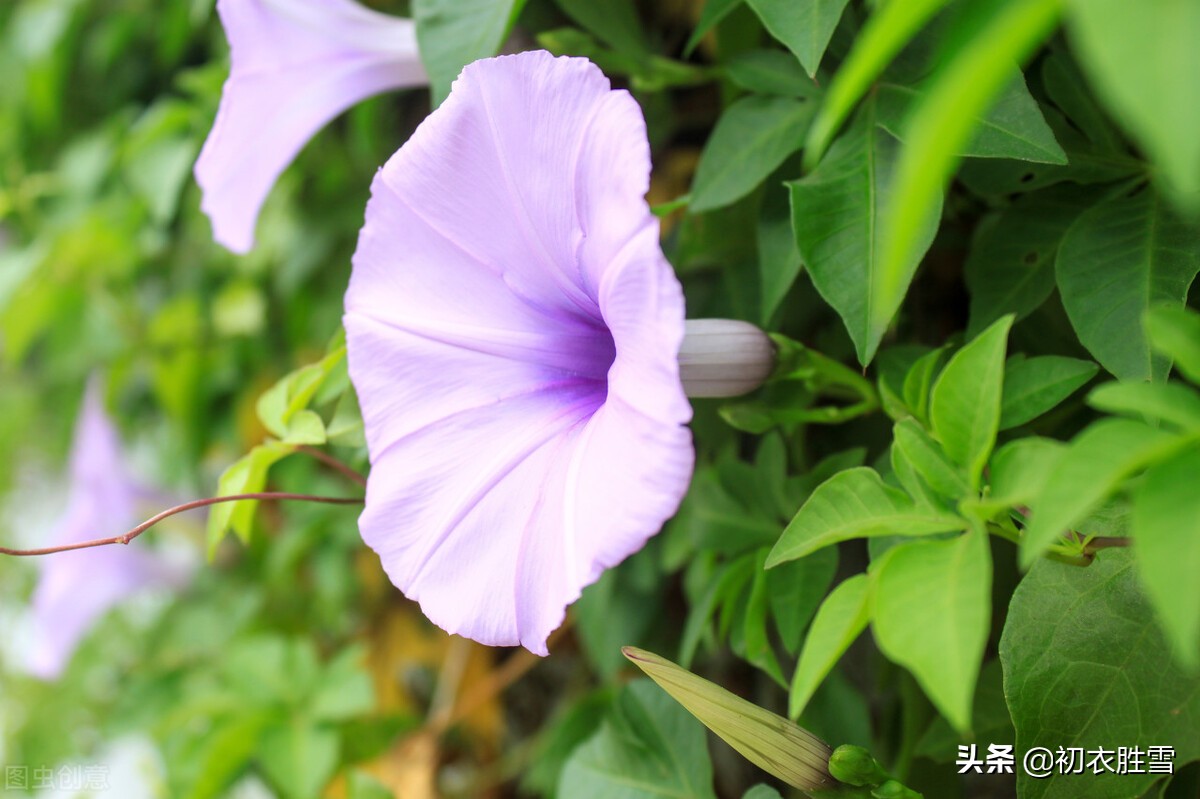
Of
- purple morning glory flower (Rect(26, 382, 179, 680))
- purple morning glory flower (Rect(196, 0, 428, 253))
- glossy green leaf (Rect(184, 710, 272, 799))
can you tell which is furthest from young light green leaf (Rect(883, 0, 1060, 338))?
purple morning glory flower (Rect(26, 382, 179, 680))

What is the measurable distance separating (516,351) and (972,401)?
0.83ft

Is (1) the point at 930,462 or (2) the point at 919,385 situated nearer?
(1) the point at 930,462

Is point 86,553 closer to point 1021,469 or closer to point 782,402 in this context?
point 782,402

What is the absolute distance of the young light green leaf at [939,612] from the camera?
0.96 ft

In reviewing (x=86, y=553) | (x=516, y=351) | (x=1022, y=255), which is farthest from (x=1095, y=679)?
(x=86, y=553)

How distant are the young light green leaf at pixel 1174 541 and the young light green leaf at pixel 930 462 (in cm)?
Answer: 9

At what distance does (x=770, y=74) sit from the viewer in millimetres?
586

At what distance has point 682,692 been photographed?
0.46 m

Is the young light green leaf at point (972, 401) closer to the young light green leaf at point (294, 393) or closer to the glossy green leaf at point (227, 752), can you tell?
the young light green leaf at point (294, 393)

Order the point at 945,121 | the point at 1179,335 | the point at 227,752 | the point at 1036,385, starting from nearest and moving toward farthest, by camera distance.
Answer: the point at 945,121 < the point at 1179,335 < the point at 1036,385 < the point at 227,752

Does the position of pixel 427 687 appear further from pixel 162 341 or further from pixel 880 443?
pixel 880 443

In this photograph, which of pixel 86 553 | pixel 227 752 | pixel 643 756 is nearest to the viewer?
pixel 643 756

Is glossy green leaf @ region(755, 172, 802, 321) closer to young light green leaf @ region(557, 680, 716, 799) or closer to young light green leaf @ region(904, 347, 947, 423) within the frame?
young light green leaf @ region(904, 347, 947, 423)

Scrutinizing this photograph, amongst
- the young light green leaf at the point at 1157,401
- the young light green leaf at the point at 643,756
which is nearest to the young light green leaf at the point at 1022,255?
the young light green leaf at the point at 1157,401
